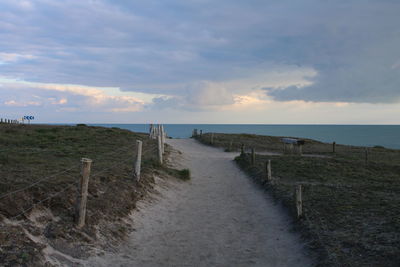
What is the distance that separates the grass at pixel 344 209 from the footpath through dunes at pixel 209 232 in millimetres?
629

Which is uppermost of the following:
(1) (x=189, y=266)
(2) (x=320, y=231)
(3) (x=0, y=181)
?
(3) (x=0, y=181)

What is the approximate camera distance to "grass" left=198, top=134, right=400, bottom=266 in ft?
26.1

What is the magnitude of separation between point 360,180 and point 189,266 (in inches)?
551

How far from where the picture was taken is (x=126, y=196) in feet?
39.7

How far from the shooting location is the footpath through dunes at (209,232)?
8.50m

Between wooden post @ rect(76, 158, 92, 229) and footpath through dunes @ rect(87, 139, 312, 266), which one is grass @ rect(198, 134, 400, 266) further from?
wooden post @ rect(76, 158, 92, 229)

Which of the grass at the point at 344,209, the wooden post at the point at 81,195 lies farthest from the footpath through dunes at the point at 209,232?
the wooden post at the point at 81,195

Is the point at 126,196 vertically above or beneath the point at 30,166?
beneath

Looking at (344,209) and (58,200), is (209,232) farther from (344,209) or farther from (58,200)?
(344,209)

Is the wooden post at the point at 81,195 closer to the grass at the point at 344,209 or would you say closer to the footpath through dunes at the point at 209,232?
the footpath through dunes at the point at 209,232

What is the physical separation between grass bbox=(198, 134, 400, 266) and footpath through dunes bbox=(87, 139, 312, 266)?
63 centimetres

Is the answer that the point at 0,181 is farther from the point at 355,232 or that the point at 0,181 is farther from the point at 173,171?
the point at 173,171

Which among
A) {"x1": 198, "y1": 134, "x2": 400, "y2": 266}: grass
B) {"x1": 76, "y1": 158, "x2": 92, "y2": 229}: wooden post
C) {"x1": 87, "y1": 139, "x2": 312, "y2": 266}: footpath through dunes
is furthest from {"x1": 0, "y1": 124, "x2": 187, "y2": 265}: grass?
{"x1": 198, "y1": 134, "x2": 400, "y2": 266}: grass

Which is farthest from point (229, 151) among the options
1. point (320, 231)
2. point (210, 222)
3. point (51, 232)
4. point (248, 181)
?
point (51, 232)
